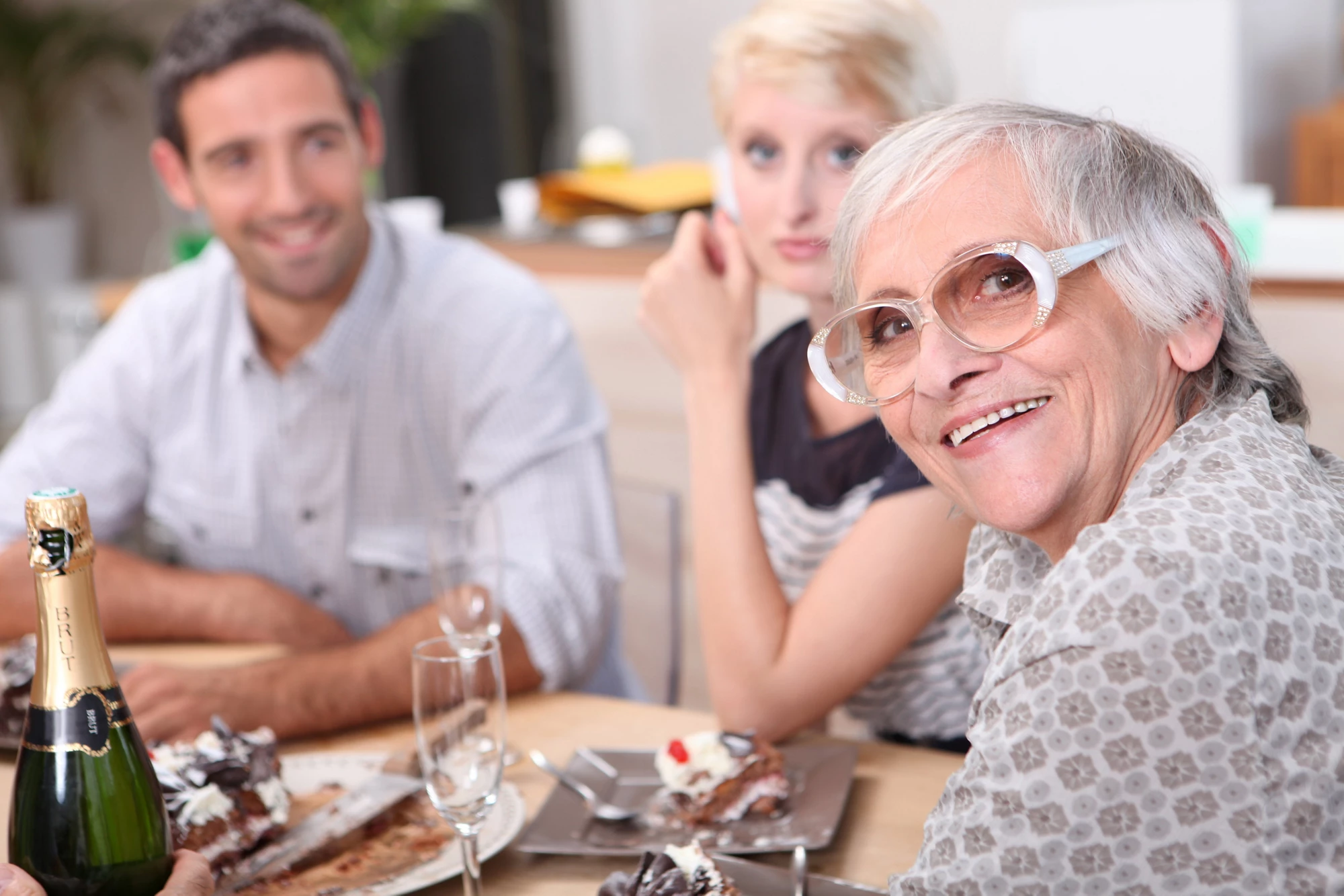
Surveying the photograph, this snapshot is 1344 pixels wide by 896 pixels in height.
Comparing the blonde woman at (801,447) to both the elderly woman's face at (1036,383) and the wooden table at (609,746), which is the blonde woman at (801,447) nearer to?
the wooden table at (609,746)

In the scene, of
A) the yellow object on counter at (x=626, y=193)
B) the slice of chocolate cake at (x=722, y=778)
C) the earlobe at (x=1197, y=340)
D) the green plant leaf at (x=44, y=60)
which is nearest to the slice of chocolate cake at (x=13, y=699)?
the slice of chocolate cake at (x=722, y=778)

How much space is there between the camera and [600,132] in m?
3.89

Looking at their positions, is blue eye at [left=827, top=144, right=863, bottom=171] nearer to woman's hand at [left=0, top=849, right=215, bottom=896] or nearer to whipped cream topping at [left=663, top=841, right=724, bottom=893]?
whipped cream topping at [left=663, top=841, right=724, bottom=893]

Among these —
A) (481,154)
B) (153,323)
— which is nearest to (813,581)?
(153,323)

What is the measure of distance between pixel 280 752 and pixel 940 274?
91 cm

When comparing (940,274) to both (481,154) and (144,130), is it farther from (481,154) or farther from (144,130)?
(144,130)

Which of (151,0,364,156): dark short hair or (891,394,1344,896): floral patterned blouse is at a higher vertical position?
(151,0,364,156): dark short hair

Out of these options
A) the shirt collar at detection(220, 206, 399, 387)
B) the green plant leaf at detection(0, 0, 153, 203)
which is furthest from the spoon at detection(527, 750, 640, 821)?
the green plant leaf at detection(0, 0, 153, 203)

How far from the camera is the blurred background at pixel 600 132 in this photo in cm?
293

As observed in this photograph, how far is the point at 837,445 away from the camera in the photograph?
1.58 metres

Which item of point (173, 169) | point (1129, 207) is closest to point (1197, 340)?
point (1129, 207)

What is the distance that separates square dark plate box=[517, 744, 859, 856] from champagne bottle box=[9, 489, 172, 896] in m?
0.32

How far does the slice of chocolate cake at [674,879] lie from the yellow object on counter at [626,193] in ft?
7.85

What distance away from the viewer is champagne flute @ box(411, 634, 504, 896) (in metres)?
1.00
